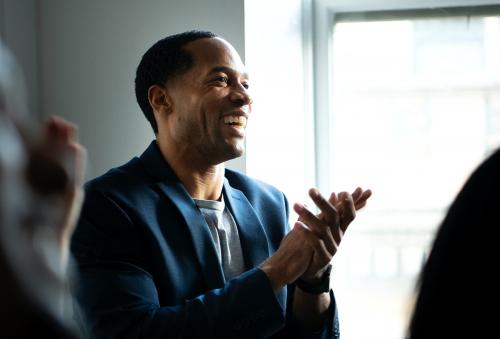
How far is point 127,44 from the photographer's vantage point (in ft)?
6.50

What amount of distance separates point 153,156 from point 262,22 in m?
0.59

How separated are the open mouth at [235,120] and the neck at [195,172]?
0.32 ft

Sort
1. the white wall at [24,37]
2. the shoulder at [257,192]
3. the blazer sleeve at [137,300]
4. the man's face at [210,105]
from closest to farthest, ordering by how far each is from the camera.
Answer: the blazer sleeve at [137,300] → the man's face at [210,105] → the shoulder at [257,192] → the white wall at [24,37]

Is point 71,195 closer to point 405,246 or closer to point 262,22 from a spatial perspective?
point 262,22

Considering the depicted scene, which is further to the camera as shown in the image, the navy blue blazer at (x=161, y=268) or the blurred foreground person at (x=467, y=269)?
the navy blue blazer at (x=161, y=268)

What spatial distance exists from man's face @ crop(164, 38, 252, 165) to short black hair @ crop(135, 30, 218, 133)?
16mm

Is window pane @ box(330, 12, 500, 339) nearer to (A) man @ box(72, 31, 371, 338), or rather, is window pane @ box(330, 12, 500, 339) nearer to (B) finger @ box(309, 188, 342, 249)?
(A) man @ box(72, 31, 371, 338)

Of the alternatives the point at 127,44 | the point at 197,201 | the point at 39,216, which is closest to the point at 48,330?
the point at 39,216

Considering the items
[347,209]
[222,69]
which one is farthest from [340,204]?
[222,69]

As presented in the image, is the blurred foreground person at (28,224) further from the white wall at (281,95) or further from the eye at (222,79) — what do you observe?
the white wall at (281,95)

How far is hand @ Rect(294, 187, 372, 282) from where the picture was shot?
1430mm

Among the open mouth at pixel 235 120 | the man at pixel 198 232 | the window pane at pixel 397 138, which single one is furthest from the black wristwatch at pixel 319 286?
the window pane at pixel 397 138

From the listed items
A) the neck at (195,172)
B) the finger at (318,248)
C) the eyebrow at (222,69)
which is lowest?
A: the finger at (318,248)

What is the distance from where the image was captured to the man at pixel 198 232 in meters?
1.38
